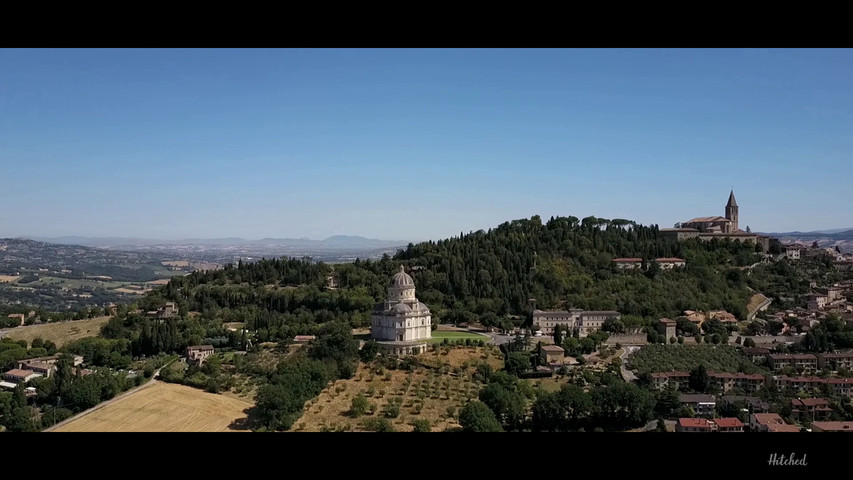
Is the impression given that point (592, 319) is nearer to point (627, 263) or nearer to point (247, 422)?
point (627, 263)

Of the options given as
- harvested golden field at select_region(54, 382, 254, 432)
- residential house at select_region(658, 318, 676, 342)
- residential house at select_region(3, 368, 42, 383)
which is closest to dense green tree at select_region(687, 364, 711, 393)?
residential house at select_region(658, 318, 676, 342)

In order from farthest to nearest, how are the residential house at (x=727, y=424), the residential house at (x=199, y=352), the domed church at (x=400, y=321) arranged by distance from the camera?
the domed church at (x=400, y=321), the residential house at (x=199, y=352), the residential house at (x=727, y=424)

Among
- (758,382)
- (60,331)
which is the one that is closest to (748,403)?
(758,382)

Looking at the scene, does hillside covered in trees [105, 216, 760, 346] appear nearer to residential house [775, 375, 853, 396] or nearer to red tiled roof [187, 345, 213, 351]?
red tiled roof [187, 345, 213, 351]

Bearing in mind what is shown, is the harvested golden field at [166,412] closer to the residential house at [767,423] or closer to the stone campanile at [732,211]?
the residential house at [767,423]

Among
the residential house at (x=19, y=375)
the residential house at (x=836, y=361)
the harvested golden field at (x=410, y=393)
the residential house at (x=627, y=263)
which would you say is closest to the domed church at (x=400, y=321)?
the harvested golden field at (x=410, y=393)
